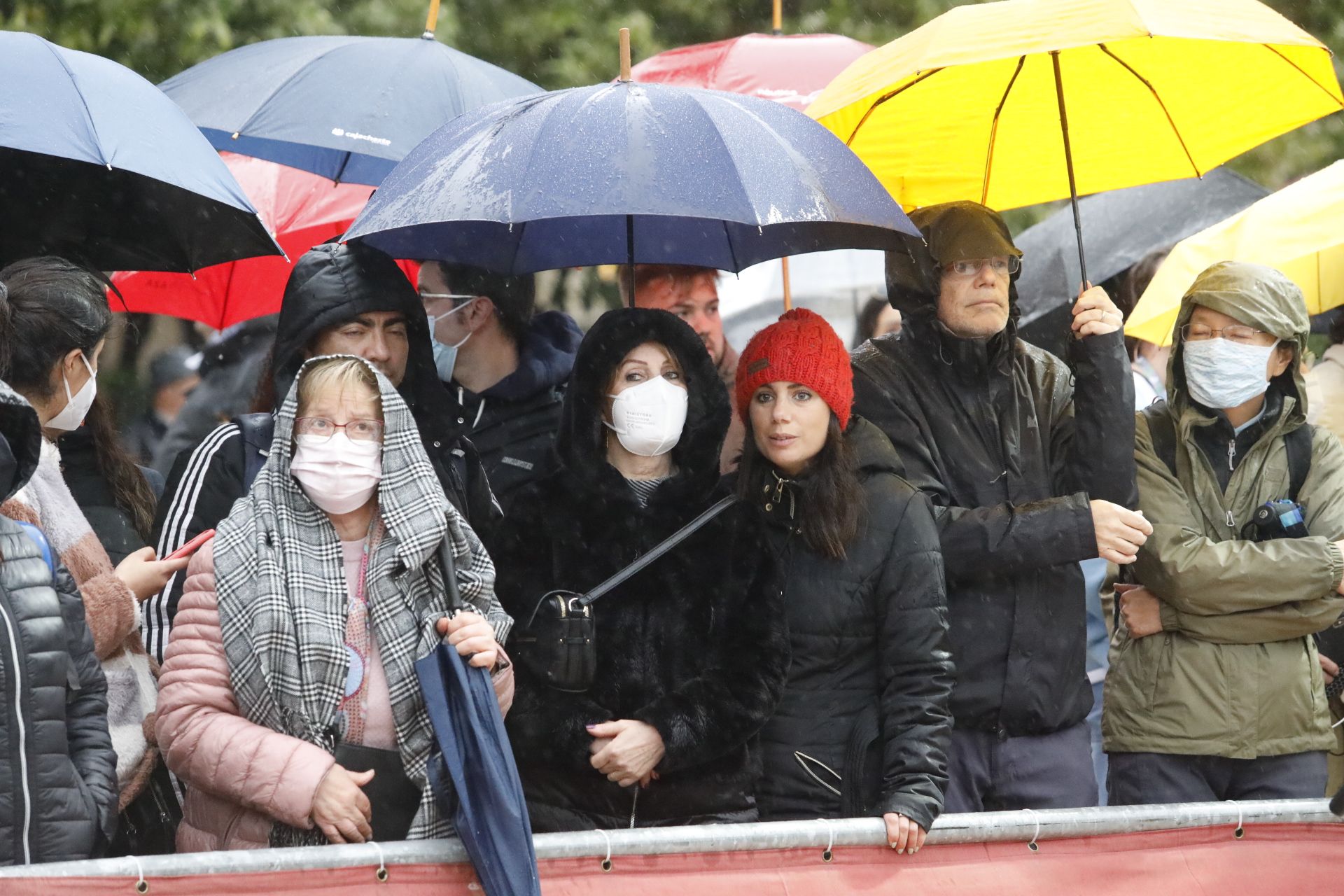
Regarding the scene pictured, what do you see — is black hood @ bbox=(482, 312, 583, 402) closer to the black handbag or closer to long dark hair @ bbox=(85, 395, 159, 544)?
long dark hair @ bbox=(85, 395, 159, 544)

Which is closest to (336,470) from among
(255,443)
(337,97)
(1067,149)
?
(255,443)

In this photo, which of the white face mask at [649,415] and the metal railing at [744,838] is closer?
the metal railing at [744,838]

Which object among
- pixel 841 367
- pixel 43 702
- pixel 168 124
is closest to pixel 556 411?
pixel 841 367

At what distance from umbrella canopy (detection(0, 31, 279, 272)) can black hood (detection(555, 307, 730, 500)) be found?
3.47 feet

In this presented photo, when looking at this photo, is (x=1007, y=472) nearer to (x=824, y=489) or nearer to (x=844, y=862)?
(x=824, y=489)

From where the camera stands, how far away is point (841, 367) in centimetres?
466

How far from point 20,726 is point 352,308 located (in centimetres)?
158

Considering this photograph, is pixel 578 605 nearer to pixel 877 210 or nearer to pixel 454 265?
pixel 877 210

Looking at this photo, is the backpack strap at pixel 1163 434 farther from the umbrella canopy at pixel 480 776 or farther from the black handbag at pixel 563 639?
the umbrella canopy at pixel 480 776

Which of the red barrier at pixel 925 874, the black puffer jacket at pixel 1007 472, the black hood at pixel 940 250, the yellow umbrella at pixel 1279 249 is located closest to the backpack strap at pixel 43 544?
the red barrier at pixel 925 874

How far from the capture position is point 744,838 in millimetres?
3871

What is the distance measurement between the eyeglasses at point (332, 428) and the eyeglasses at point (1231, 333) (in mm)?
2518

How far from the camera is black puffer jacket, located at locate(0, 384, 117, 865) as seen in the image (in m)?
3.47

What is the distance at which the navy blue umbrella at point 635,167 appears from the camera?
4035 millimetres
